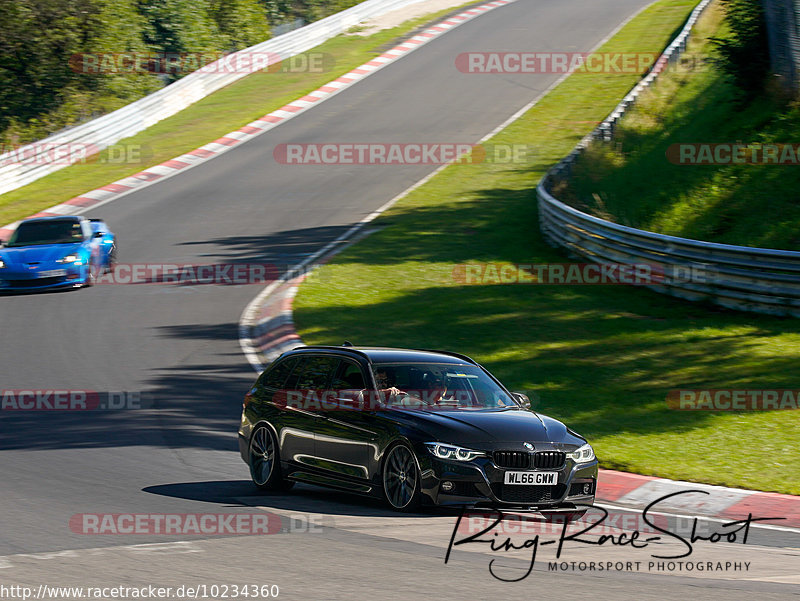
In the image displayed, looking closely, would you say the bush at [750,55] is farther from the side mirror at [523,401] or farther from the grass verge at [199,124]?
the grass verge at [199,124]

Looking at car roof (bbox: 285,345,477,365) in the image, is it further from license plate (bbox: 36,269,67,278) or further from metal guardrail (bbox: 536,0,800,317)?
license plate (bbox: 36,269,67,278)

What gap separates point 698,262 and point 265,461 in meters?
9.97

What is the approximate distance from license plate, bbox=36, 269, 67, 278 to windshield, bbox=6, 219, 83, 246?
1.01m

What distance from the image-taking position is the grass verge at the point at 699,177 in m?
19.9

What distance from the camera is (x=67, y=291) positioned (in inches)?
824

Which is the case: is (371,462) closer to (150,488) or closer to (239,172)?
(150,488)

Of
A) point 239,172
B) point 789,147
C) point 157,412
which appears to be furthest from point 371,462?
point 239,172

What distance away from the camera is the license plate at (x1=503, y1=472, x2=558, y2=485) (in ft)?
28.1

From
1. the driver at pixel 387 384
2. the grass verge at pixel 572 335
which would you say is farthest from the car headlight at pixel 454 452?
the grass verge at pixel 572 335

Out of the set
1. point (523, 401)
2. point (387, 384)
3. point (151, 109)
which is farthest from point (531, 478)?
point (151, 109)

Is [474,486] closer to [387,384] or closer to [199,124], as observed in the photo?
[387,384]

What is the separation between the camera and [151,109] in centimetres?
3838

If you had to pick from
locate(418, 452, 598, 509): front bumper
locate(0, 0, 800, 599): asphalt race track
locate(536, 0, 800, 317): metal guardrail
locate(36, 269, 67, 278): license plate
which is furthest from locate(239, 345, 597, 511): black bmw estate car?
locate(36, 269, 67, 278): license plate

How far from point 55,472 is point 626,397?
6.67 meters
